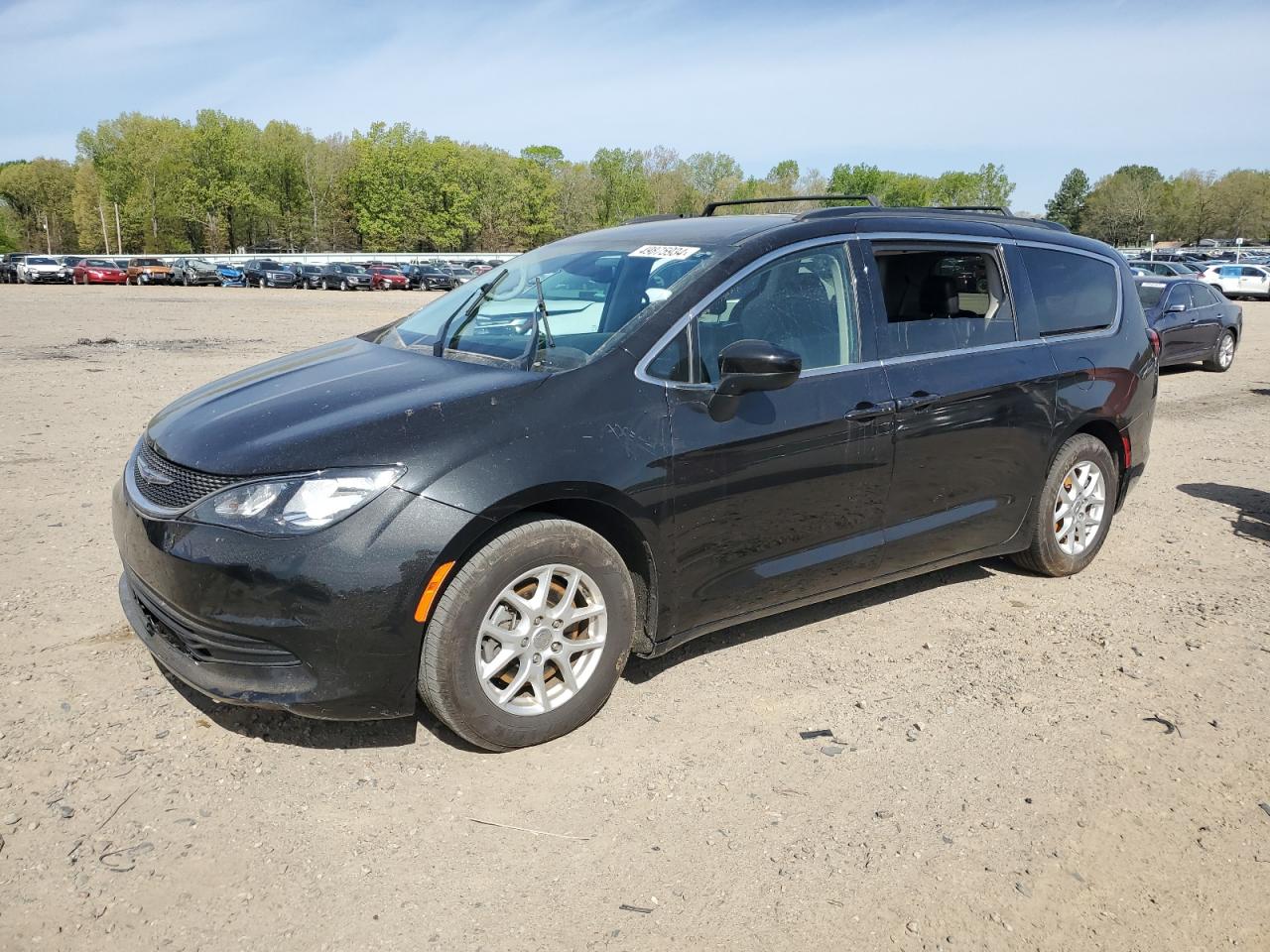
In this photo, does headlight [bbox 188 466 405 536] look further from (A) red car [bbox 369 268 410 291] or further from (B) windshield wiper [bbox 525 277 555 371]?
(A) red car [bbox 369 268 410 291]

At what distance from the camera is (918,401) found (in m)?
4.47

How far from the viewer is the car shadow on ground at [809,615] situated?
439cm

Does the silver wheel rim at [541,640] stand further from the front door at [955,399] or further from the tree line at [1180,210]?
the tree line at [1180,210]

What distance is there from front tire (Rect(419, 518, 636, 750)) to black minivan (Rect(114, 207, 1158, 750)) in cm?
1

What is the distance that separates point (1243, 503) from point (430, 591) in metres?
6.51

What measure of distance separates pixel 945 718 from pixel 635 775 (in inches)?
50.0

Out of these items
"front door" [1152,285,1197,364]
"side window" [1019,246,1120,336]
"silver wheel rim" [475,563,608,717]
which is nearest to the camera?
"silver wheel rim" [475,563,608,717]

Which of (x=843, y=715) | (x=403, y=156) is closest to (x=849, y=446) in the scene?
(x=843, y=715)

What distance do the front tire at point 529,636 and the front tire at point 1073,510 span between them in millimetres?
2625

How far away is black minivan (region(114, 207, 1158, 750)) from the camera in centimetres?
322

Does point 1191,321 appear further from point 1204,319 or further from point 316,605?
point 316,605

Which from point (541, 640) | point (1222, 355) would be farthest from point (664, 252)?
point (1222, 355)

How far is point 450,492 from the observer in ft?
10.6

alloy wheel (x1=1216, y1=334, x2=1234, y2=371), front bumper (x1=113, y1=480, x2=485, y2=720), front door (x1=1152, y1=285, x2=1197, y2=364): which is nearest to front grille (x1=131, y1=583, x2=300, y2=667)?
front bumper (x1=113, y1=480, x2=485, y2=720)
